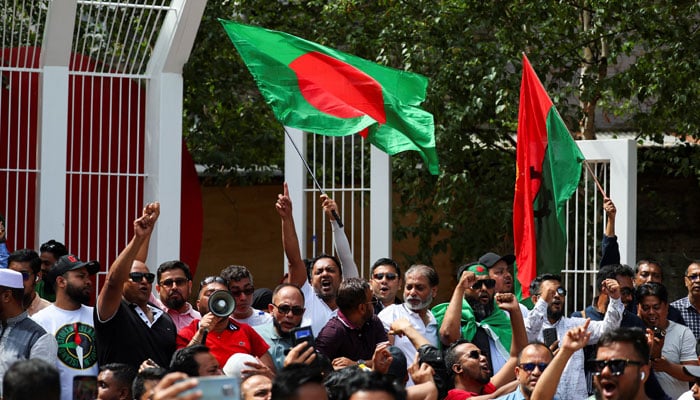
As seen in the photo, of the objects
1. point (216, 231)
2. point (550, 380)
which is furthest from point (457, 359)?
point (216, 231)

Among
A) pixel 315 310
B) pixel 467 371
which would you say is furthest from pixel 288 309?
pixel 467 371

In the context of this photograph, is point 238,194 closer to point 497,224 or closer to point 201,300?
point 497,224

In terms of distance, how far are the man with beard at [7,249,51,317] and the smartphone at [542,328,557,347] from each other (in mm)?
3537

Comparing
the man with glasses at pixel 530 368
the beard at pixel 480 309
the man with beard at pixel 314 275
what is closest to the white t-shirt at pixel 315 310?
the man with beard at pixel 314 275

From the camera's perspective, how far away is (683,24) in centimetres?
1386

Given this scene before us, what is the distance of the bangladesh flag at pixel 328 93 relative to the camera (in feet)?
36.3

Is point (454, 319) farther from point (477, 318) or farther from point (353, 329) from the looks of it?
point (353, 329)

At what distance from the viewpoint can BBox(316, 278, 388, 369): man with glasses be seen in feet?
26.9

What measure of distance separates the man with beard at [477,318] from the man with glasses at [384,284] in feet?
1.18

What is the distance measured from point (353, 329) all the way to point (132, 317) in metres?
1.51

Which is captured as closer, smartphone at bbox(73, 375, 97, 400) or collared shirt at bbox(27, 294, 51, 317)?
smartphone at bbox(73, 375, 97, 400)

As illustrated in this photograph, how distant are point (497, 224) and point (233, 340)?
715cm

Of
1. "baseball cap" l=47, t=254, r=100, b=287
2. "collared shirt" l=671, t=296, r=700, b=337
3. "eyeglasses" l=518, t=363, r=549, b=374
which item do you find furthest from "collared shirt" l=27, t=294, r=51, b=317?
"collared shirt" l=671, t=296, r=700, b=337

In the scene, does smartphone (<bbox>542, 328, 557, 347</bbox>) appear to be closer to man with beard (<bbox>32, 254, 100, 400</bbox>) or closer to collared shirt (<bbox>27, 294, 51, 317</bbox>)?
man with beard (<bbox>32, 254, 100, 400</bbox>)
